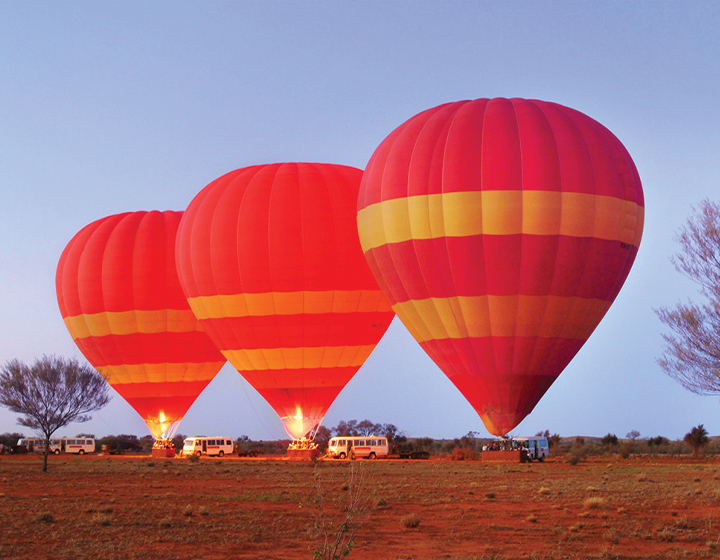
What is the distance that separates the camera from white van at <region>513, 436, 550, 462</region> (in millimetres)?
43750

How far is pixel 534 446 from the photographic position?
148 feet

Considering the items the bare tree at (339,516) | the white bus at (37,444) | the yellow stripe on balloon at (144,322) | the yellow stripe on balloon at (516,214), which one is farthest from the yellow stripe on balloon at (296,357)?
the white bus at (37,444)

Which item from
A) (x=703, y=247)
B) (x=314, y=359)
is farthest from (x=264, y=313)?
(x=703, y=247)

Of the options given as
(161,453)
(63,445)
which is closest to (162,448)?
(161,453)

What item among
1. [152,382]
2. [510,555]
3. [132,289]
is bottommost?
[510,555]

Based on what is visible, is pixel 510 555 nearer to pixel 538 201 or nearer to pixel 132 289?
pixel 538 201

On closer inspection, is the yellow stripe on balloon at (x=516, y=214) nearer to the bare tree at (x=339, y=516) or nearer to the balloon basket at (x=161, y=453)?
the bare tree at (x=339, y=516)

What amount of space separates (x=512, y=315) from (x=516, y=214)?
2.93 m

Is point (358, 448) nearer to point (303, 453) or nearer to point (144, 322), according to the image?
point (303, 453)

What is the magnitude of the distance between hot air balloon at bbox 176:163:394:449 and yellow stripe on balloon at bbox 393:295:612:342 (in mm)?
6783

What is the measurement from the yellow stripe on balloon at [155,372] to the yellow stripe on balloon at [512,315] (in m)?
17.6

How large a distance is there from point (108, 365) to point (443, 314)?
820 inches

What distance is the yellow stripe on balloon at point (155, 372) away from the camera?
137ft

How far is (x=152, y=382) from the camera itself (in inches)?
1651
